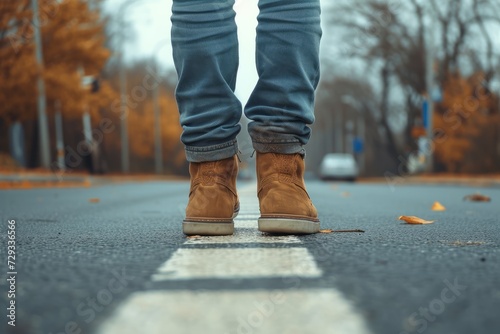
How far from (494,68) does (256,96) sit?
25113 mm

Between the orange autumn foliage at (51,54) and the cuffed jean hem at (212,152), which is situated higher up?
the orange autumn foliage at (51,54)

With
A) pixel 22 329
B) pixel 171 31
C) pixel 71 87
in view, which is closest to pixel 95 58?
pixel 71 87

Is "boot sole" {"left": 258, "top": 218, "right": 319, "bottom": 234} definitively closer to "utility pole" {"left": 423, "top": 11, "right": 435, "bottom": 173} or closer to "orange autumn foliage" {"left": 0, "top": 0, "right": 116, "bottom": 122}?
"orange autumn foliage" {"left": 0, "top": 0, "right": 116, "bottom": 122}

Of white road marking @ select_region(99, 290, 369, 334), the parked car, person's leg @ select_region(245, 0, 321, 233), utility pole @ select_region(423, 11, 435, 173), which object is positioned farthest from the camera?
the parked car

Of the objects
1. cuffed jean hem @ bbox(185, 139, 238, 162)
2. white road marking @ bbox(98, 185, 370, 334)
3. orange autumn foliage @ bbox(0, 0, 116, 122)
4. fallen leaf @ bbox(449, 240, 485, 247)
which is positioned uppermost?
orange autumn foliage @ bbox(0, 0, 116, 122)

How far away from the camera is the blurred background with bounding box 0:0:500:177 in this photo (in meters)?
18.1

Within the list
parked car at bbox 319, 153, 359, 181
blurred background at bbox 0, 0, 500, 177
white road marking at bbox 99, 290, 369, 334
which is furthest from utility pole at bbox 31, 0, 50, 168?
parked car at bbox 319, 153, 359, 181

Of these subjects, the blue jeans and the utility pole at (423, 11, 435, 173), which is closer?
the blue jeans

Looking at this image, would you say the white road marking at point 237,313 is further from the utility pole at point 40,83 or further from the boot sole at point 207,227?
the utility pole at point 40,83

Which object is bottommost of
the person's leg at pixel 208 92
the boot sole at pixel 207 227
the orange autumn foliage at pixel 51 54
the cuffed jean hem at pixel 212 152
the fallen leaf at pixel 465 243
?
the fallen leaf at pixel 465 243

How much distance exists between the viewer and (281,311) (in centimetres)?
124

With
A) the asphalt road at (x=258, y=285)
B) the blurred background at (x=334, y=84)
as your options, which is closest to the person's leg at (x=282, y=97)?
the asphalt road at (x=258, y=285)

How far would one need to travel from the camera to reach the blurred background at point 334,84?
18.1 meters

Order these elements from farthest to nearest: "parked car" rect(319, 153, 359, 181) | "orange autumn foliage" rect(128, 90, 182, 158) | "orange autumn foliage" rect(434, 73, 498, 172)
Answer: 1. "orange autumn foliage" rect(128, 90, 182, 158)
2. "parked car" rect(319, 153, 359, 181)
3. "orange autumn foliage" rect(434, 73, 498, 172)
